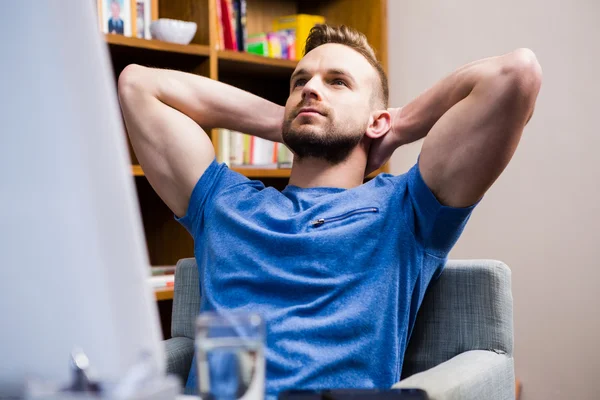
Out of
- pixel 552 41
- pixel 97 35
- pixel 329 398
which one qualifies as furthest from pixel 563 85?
pixel 97 35

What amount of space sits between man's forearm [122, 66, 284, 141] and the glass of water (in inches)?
44.0

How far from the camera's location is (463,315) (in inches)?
51.4

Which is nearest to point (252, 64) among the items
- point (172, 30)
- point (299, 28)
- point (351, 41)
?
point (299, 28)

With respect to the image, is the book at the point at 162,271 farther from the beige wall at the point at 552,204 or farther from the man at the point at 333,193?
the beige wall at the point at 552,204

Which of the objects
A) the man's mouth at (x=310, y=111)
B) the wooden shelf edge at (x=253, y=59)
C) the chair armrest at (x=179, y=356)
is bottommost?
the chair armrest at (x=179, y=356)

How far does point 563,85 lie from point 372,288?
1542mm

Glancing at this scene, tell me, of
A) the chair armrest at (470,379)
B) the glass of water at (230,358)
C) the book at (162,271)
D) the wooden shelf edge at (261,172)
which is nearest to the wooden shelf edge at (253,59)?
the wooden shelf edge at (261,172)

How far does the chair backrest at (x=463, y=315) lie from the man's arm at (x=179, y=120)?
578 millimetres

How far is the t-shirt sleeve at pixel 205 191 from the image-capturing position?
58.7 inches

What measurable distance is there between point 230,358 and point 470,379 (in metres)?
0.65

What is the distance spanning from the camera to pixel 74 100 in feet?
1.39

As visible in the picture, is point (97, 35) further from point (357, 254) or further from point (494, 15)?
point (494, 15)

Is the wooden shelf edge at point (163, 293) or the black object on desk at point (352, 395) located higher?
the black object on desk at point (352, 395)

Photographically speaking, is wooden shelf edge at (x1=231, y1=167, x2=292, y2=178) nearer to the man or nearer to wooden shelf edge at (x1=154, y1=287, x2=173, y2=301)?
wooden shelf edge at (x1=154, y1=287, x2=173, y2=301)
